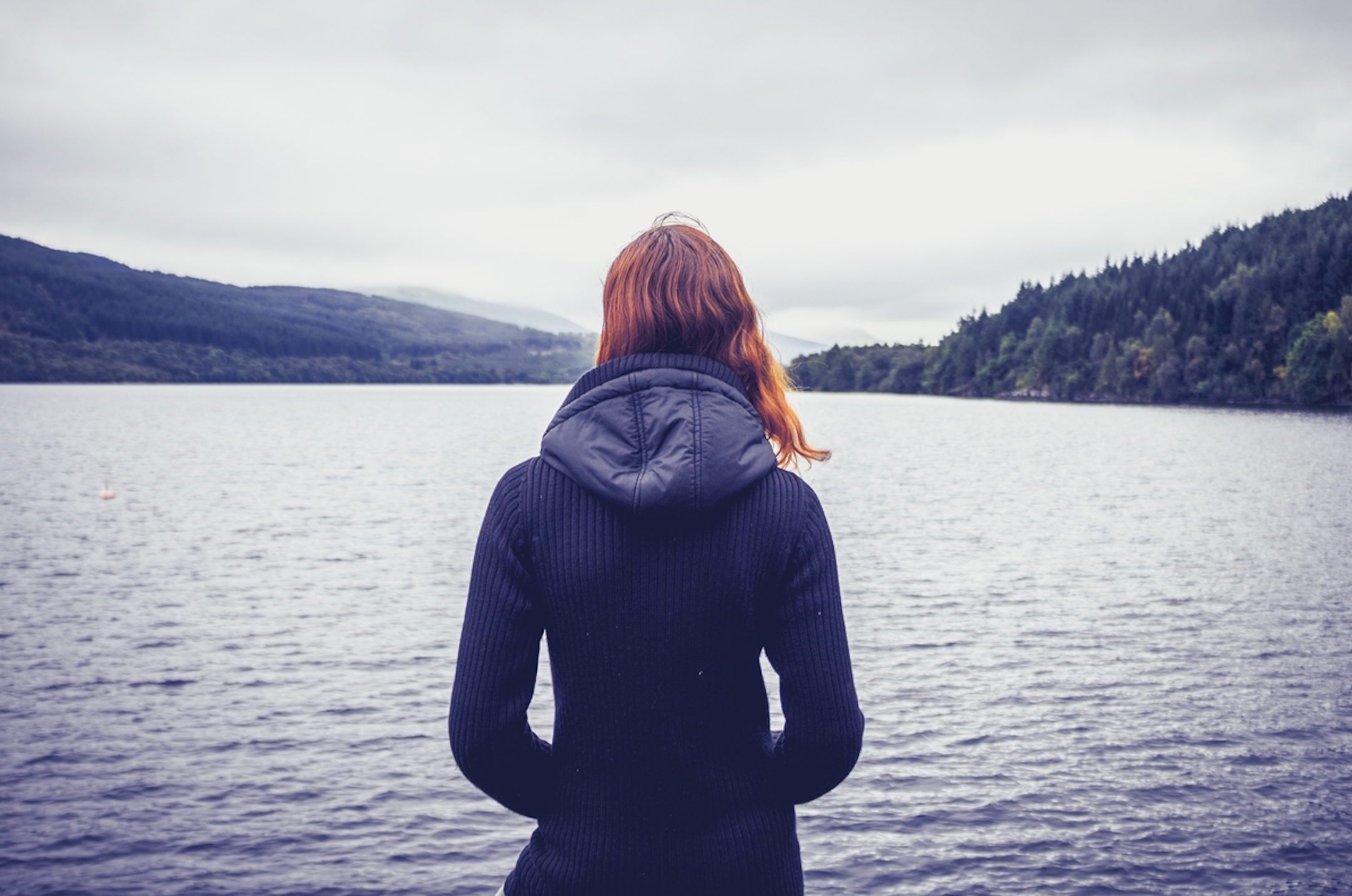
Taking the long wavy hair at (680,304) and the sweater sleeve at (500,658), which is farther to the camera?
the long wavy hair at (680,304)

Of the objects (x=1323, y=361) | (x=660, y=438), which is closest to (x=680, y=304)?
(x=660, y=438)

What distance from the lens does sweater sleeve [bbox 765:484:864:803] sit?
2557 mm

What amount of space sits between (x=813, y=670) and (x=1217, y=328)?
476ft

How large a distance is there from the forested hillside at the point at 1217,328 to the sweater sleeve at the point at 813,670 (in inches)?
4753

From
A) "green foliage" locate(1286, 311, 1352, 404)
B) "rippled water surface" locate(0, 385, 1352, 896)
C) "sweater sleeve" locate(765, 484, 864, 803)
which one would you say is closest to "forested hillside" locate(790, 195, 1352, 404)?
"green foliage" locate(1286, 311, 1352, 404)

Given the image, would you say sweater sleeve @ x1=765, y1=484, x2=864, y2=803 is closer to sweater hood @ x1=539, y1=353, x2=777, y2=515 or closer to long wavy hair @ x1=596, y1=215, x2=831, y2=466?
sweater hood @ x1=539, y1=353, x2=777, y2=515

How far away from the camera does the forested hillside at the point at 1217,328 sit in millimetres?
110562

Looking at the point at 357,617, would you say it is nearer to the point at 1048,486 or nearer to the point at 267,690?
the point at 267,690

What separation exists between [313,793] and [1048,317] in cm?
19760

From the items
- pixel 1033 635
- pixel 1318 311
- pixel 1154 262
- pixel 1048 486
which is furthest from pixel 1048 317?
pixel 1033 635

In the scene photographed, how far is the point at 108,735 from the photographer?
45.6ft

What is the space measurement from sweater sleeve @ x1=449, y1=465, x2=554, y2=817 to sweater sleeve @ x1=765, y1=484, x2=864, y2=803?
677 millimetres

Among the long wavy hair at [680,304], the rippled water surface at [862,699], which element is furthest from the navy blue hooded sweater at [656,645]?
the rippled water surface at [862,699]

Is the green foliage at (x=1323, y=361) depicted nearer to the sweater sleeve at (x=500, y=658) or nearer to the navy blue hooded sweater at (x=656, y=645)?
the navy blue hooded sweater at (x=656, y=645)
